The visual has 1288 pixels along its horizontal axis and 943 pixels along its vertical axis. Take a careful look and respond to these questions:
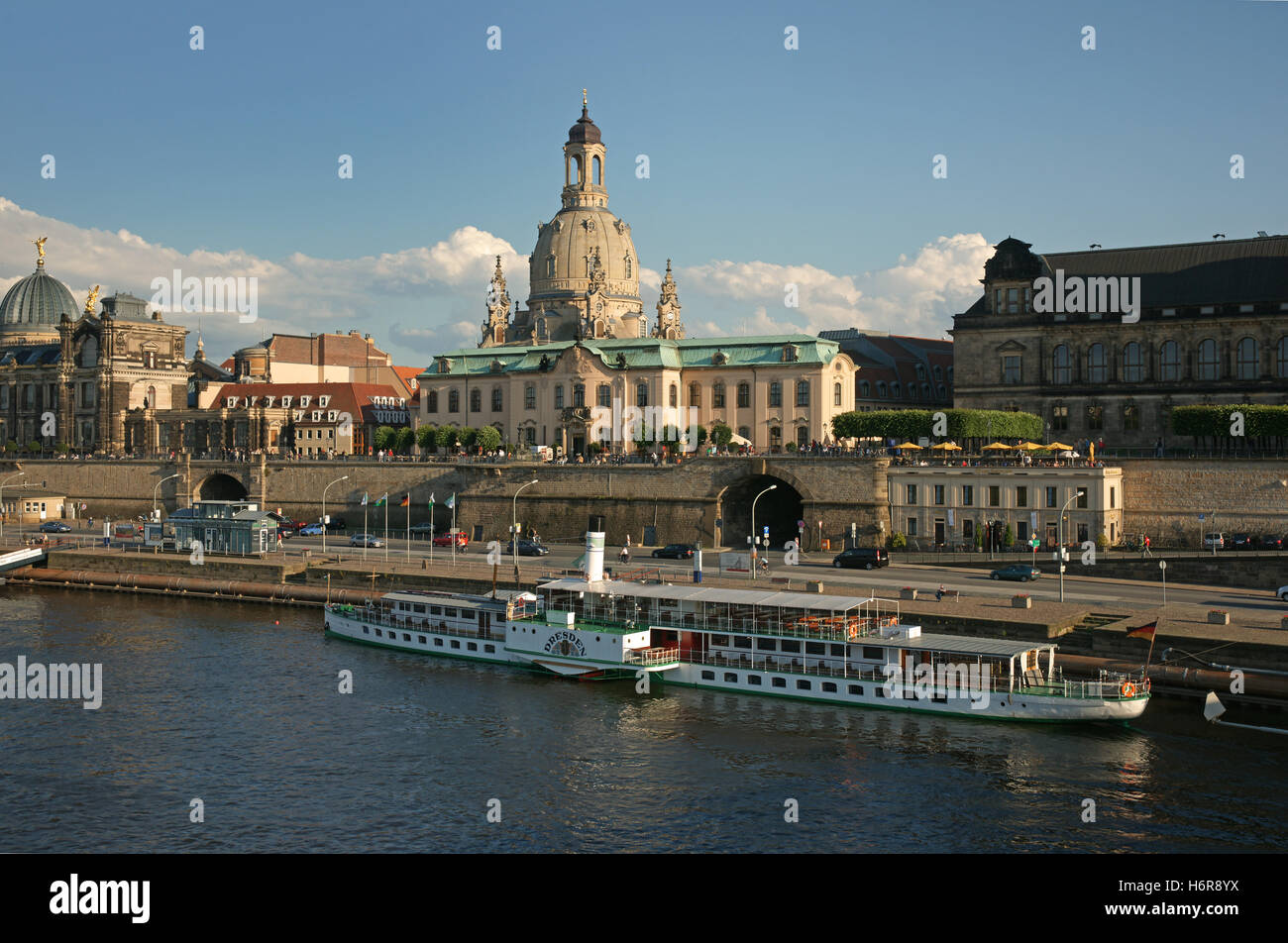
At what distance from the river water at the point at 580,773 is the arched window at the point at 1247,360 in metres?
38.9

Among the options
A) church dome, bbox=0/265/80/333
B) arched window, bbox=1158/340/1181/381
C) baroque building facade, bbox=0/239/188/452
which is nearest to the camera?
arched window, bbox=1158/340/1181/381

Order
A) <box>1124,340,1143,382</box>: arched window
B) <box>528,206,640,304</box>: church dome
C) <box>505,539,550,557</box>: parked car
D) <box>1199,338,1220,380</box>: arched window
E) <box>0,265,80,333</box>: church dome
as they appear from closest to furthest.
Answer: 1. <box>505,539,550,557</box>: parked car
2. <box>1199,338,1220,380</box>: arched window
3. <box>1124,340,1143,382</box>: arched window
4. <box>528,206,640,304</box>: church dome
5. <box>0,265,80,333</box>: church dome

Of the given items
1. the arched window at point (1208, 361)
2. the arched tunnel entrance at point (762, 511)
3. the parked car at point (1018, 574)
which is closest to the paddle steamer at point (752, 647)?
the parked car at point (1018, 574)

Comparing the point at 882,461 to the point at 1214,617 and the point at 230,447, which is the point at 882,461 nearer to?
the point at 1214,617

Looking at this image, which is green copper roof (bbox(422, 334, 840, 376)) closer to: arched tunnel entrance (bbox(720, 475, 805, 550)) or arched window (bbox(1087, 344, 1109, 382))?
arched tunnel entrance (bbox(720, 475, 805, 550))

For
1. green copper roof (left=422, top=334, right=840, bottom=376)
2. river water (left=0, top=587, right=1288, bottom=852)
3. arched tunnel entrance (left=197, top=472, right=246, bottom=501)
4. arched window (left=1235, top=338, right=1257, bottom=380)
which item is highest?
green copper roof (left=422, top=334, right=840, bottom=376)

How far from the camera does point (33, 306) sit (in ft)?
506

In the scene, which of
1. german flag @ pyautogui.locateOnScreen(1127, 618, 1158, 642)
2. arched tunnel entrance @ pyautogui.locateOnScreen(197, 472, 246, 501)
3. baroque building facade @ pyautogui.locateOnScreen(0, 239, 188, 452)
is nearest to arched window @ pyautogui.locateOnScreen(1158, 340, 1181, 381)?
german flag @ pyautogui.locateOnScreen(1127, 618, 1158, 642)

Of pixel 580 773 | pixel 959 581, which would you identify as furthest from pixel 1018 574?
pixel 580 773

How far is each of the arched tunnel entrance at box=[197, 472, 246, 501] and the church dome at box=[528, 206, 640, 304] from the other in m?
38.5

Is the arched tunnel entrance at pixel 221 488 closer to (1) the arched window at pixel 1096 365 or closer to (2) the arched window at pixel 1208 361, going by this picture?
(1) the arched window at pixel 1096 365

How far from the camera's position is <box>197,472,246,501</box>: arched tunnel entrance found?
4281 inches

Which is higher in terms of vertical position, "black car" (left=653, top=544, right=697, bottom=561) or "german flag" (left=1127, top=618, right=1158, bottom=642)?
"black car" (left=653, top=544, right=697, bottom=561)
